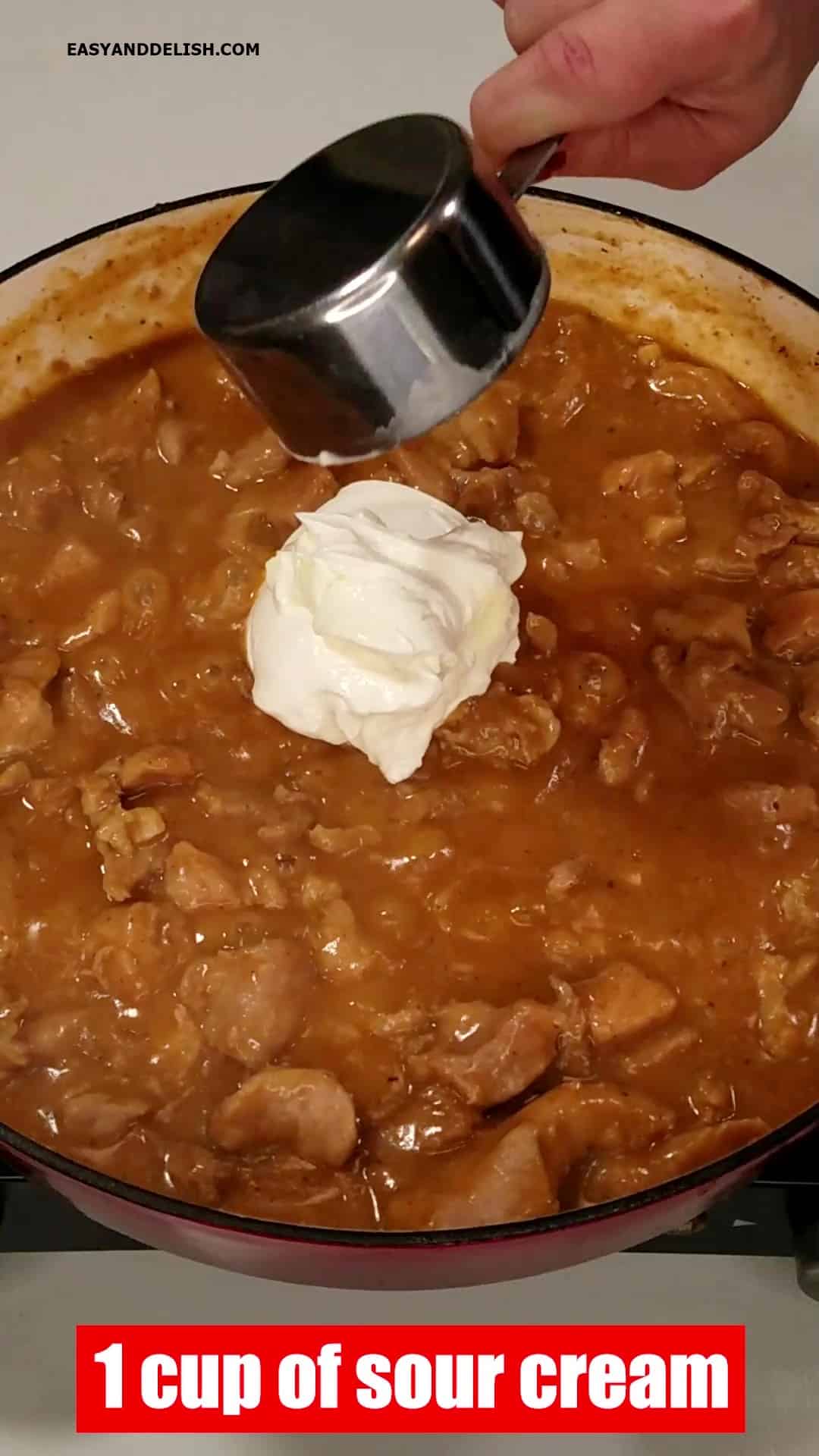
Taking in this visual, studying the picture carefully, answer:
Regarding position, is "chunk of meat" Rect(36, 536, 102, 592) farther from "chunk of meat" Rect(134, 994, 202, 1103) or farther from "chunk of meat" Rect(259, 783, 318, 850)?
"chunk of meat" Rect(134, 994, 202, 1103)

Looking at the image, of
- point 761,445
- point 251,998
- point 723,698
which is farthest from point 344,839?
point 761,445


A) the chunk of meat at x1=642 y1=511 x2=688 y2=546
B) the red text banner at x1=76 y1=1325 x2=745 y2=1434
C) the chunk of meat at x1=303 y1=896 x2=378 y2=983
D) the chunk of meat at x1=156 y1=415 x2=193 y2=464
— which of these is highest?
the chunk of meat at x1=156 y1=415 x2=193 y2=464

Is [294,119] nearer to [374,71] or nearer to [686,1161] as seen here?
[374,71]

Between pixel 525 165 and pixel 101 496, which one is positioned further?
pixel 101 496

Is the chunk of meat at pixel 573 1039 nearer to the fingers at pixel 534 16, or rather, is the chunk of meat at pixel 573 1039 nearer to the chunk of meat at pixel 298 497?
the chunk of meat at pixel 298 497

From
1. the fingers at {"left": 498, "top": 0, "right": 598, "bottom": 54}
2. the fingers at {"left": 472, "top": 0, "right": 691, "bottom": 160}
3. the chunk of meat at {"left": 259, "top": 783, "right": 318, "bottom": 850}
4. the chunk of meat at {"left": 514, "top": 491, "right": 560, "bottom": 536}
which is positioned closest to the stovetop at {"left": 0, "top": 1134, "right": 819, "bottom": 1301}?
the chunk of meat at {"left": 259, "top": 783, "right": 318, "bottom": 850}

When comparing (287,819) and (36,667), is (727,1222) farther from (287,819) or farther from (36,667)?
(36,667)

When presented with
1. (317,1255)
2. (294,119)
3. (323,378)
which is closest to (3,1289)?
(317,1255)
